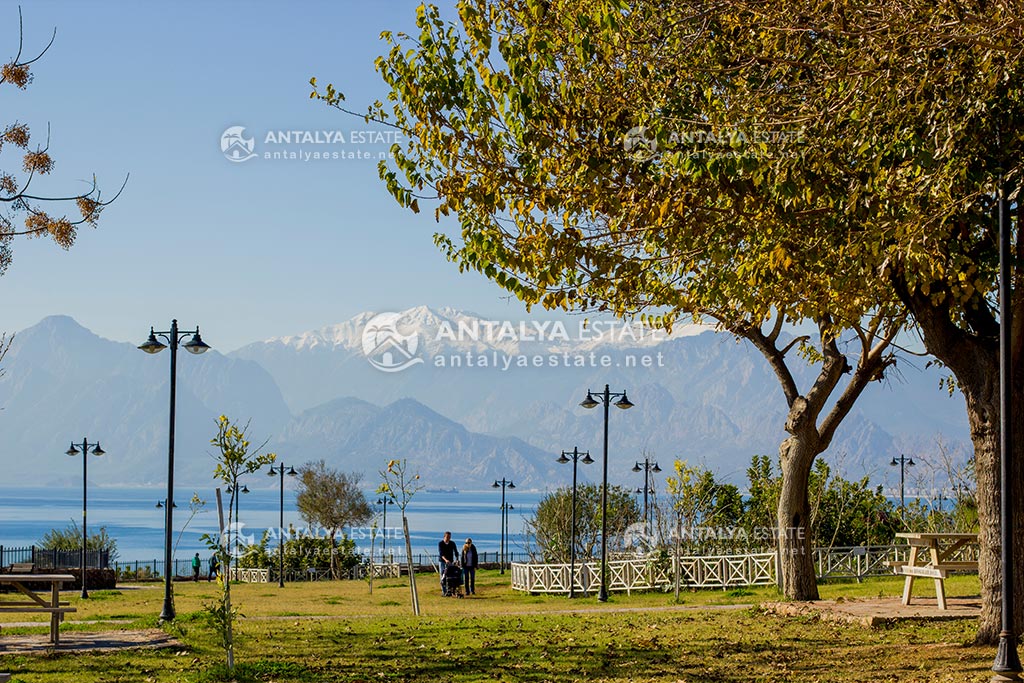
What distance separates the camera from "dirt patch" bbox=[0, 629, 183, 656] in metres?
13.4

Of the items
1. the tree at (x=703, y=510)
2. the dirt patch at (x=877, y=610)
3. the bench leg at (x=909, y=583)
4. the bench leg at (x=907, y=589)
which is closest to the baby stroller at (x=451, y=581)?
the tree at (x=703, y=510)

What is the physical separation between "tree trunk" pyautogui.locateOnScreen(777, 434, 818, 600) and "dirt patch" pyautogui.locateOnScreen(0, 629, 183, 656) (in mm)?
9559

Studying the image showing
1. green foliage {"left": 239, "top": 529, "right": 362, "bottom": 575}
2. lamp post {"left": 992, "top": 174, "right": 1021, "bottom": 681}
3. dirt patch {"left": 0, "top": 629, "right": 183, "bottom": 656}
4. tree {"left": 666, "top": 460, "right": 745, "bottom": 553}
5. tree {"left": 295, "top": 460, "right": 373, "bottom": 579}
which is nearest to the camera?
lamp post {"left": 992, "top": 174, "right": 1021, "bottom": 681}

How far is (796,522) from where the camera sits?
18.5 meters

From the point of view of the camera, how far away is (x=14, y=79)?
10906 millimetres

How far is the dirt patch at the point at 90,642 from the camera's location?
13.4m

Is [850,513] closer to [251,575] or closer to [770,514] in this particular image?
[770,514]

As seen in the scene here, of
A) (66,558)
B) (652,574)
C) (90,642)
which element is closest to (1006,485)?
(90,642)

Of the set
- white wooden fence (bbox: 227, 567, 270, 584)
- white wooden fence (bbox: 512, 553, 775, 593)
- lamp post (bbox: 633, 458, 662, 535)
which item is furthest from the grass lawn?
white wooden fence (bbox: 227, 567, 270, 584)

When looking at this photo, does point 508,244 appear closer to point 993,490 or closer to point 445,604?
point 993,490

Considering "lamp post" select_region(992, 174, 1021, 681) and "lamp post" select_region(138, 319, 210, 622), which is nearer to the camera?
"lamp post" select_region(992, 174, 1021, 681)

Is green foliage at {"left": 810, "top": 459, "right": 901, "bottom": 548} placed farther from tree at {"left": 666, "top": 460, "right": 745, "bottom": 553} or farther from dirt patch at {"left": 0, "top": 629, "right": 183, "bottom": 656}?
dirt patch at {"left": 0, "top": 629, "right": 183, "bottom": 656}

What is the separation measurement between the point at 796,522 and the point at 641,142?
385 inches

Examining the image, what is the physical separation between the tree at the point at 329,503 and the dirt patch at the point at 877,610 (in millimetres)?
52963
